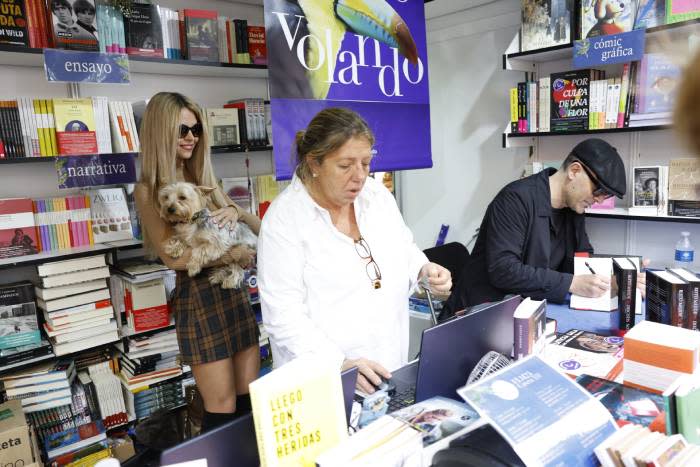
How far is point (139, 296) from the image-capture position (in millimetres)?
2715

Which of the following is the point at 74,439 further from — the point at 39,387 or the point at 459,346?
the point at 459,346

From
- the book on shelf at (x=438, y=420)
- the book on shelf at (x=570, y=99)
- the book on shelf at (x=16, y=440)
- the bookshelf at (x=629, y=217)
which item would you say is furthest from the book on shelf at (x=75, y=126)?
the bookshelf at (x=629, y=217)

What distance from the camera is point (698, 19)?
2.57m

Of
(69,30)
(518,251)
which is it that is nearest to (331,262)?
(518,251)

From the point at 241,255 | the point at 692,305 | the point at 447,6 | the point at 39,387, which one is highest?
the point at 447,6

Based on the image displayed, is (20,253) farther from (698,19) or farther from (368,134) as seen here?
(698,19)

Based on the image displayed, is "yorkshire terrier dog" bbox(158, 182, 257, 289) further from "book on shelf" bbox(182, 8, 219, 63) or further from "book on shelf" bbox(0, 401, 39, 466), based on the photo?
"book on shelf" bbox(182, 8, 219, 63)

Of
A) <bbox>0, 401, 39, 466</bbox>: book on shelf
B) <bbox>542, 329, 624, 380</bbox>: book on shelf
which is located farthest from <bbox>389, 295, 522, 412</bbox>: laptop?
<bbox>0, 401, 39, 466</bbox>: book on shelf

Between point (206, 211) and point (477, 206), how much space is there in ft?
8.26

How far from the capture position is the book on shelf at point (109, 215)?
2.73 meters

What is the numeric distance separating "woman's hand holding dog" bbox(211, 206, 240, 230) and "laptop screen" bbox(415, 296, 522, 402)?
4.53 ft

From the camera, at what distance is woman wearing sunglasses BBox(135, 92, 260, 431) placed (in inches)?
79.3

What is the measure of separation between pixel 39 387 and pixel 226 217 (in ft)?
4.31

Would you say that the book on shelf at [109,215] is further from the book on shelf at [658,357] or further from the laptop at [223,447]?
the book on shelf at [658,357]
